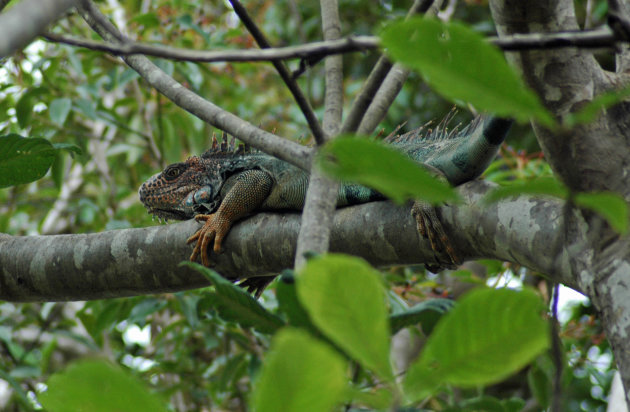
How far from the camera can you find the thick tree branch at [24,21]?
85cm

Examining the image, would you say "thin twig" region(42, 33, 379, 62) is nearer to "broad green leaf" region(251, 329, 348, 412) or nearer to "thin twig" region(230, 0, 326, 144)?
"thin twig" region(230, 0, 326, 144)

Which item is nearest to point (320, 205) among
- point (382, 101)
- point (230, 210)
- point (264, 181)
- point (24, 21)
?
point (382, 101)

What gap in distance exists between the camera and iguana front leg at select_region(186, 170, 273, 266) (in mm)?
2926

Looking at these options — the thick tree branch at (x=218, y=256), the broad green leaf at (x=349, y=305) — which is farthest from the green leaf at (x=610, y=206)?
the thick tree branch at (x=218, y=256)

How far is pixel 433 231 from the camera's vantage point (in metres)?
2.45

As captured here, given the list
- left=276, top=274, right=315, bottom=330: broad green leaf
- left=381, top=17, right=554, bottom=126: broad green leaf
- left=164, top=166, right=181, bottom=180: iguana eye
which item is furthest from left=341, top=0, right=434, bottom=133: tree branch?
left=164, top=166, right=181, bottom=180: iguana eye

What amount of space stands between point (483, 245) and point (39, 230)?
4197mm

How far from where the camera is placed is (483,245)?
234 cm

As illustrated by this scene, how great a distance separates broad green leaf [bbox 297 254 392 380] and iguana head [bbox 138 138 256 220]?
326 centimetres

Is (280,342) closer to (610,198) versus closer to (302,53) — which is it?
(610,198)

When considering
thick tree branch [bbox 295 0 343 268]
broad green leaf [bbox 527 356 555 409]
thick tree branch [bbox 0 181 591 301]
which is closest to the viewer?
thick tree branch [bbox 295 0 343 268]

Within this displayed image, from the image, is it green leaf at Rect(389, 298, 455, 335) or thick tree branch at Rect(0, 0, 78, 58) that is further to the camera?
green leaf at Rect(389, 298, 455, 335)

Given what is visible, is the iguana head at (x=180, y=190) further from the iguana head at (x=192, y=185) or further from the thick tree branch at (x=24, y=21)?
the thick tree branch at (x=24, y=21)

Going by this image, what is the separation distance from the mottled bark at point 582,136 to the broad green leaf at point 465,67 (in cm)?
92
